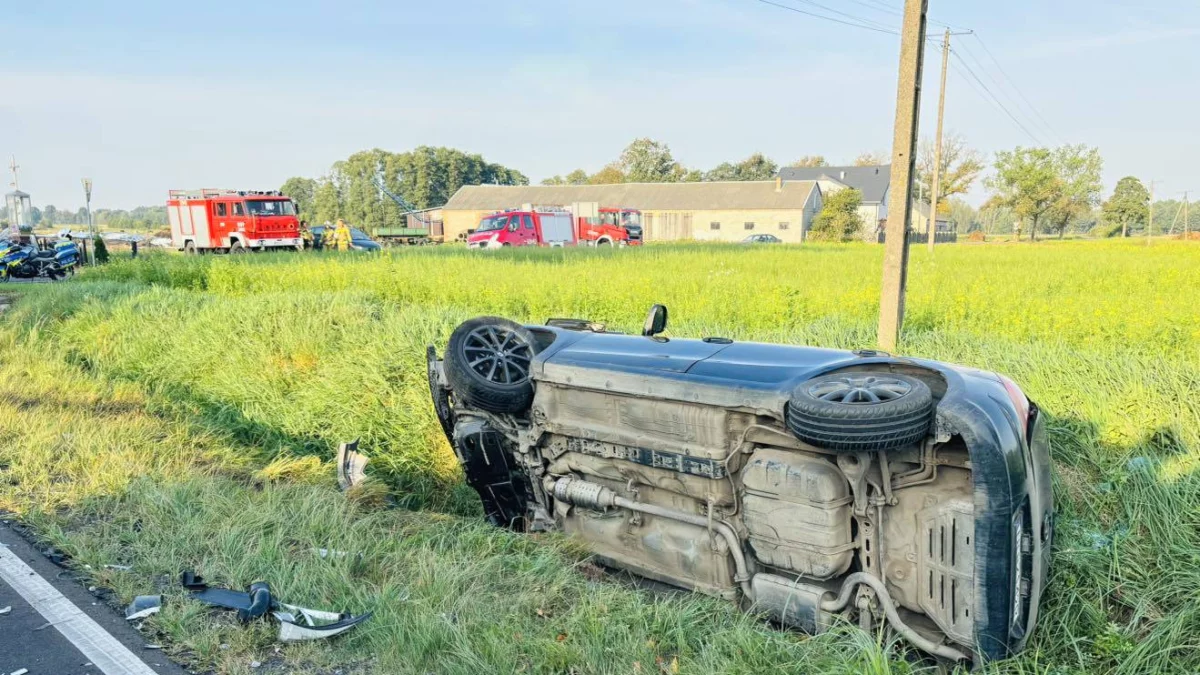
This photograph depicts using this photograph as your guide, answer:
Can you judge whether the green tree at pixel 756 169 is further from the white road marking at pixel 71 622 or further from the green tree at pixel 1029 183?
the white road marking at pixel 71 622

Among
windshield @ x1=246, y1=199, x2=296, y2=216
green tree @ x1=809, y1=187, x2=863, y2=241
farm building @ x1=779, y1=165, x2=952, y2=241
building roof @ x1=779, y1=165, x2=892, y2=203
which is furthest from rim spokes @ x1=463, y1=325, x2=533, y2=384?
building roof @ x1=779, y1=165, x2=892, y2=203

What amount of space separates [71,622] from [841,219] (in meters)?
42.2

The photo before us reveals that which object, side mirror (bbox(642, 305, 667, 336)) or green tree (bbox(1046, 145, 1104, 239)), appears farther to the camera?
green tree (bbox(1046, 145, 1104, 239))

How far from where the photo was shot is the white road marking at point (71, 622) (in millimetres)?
2893

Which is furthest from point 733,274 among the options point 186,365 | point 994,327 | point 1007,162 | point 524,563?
point 1007,162

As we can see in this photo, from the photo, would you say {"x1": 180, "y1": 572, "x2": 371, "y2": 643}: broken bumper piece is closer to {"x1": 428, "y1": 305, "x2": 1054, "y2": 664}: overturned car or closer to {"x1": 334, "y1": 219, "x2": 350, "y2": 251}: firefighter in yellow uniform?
{"x1": 428, "y1": 305, "x2": 1054, "y2": 664}: overturned car

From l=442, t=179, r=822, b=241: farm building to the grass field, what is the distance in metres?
42.2

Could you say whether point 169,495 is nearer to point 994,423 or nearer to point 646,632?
point 646,632

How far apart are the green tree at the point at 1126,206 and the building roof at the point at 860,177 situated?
1905cm

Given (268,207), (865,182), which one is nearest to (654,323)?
(268,207)

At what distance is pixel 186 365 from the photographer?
8000 millimetres

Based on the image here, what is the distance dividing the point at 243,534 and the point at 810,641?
2.80 m

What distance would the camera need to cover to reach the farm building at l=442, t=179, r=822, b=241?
171ft

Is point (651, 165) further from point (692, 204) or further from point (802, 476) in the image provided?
point (802, 476)
